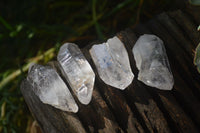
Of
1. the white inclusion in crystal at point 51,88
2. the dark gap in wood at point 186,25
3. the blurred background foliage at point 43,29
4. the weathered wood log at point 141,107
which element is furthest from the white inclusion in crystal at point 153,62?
the blurred background foliage at point 43,29

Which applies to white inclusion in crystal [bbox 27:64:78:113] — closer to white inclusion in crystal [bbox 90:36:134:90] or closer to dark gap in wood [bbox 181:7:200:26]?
white inclusion in crystal [bbox 90:36:134:90]

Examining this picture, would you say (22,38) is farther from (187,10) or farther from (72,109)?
(187,10)

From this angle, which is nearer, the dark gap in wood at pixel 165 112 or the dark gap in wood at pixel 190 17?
the dark gap in wood at pixel 165 112

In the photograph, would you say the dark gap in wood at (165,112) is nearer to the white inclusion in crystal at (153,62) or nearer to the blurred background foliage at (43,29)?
the white inclusion in crystal at (153,62)

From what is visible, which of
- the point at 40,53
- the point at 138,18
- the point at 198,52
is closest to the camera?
the point at 198,52

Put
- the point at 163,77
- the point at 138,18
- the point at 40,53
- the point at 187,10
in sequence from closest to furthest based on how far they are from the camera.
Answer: the point at 163,77 → the point at 187,10 → the point at 138,18 → the point at 40,53

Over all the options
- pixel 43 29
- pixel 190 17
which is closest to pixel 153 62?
pixel 190 17

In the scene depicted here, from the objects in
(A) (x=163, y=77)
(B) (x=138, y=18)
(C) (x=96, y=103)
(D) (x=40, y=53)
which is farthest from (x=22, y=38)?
(A) (x=163, y=77)
